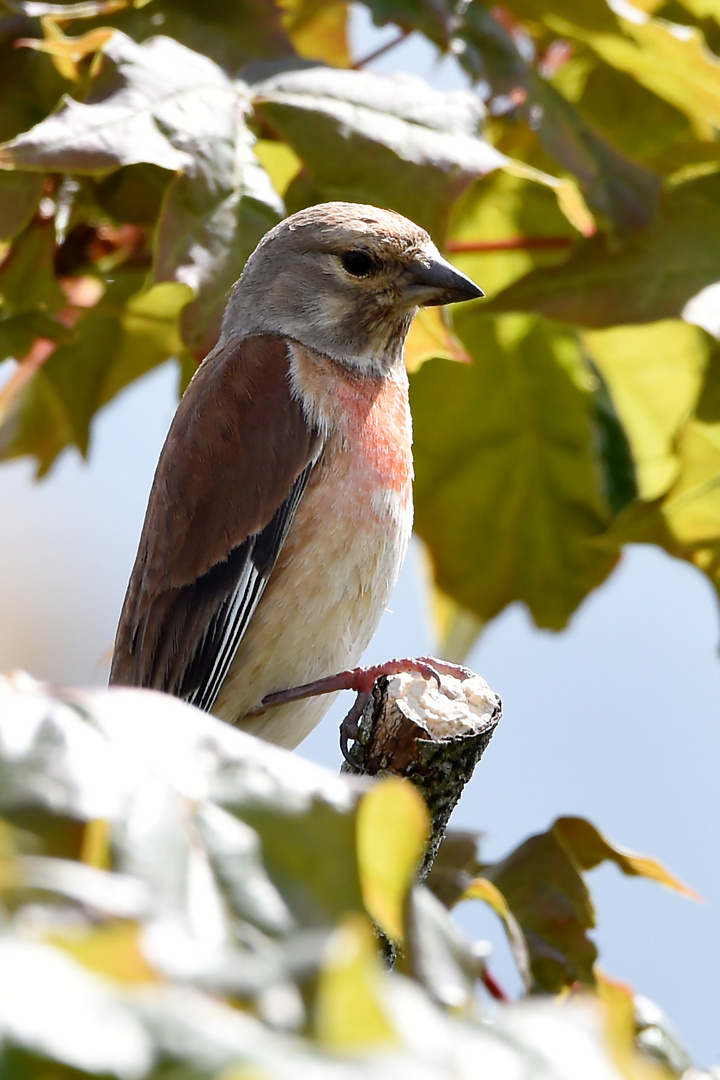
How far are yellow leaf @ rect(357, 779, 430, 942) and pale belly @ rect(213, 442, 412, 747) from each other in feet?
8.44

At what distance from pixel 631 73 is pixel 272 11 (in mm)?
1047

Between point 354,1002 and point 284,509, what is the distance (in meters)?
3.00

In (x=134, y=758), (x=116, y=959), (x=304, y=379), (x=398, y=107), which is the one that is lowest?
(x=304, y=379)

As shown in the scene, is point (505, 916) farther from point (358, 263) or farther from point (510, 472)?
point (358, 263)

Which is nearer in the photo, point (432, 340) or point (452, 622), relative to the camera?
point (432, 340)

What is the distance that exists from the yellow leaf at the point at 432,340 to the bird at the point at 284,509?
0.25m

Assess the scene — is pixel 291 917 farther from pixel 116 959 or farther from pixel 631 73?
pixel 631 73

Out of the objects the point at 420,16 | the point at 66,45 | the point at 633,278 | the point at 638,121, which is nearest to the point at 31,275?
the point at 66,45

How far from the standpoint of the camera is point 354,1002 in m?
0.87

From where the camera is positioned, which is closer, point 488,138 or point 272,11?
point 272,11

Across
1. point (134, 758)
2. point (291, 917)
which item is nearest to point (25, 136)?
point (134, 758)

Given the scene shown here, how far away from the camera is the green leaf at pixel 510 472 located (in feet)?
13.8

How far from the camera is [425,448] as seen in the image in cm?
431

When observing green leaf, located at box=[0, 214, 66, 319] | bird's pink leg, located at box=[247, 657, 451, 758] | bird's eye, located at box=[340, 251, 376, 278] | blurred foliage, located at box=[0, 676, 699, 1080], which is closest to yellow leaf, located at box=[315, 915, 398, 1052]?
blurred foliage, located at box=[0, 676, 699, 1080]
